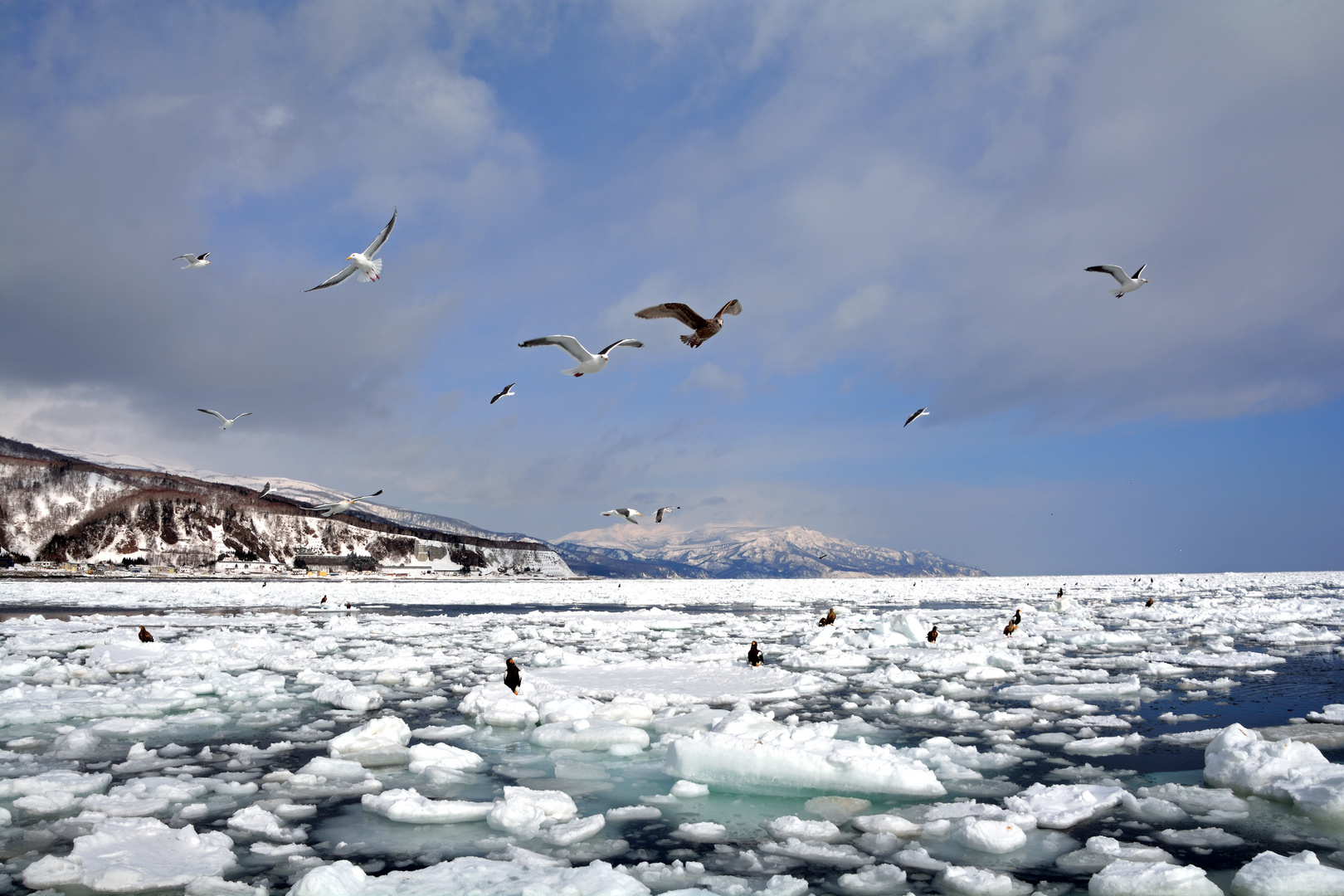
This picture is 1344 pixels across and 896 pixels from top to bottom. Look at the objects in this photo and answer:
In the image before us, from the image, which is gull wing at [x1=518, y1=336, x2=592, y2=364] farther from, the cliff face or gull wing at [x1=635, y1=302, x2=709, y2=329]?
the cliff face

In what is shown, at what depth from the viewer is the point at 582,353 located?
10.6m

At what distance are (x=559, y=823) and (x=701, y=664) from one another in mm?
7982

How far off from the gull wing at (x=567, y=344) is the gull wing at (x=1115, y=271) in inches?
363

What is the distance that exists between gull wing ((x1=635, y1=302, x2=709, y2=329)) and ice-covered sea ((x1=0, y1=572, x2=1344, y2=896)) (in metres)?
4.27

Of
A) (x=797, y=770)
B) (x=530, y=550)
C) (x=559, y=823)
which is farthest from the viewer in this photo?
(x=530, y=550)

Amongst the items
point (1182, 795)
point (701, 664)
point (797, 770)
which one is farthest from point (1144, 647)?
point (797, 770)

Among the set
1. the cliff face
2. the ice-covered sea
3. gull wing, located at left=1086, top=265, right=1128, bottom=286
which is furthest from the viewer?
the cliff face

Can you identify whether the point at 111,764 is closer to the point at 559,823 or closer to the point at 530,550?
the point at 559,823

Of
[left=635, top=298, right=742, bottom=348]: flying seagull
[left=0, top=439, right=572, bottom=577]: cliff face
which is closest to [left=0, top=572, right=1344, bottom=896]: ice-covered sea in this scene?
[left=635, top=298, right=742, bottom=348]: flying seagull

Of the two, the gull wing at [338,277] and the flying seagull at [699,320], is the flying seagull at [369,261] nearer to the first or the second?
the gull wing at [338,277]

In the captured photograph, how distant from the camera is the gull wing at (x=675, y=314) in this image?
8023 millimetres

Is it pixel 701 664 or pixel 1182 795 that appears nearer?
pixel 1182 795

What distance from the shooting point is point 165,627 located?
20.5m

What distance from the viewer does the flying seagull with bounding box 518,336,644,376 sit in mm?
10000
